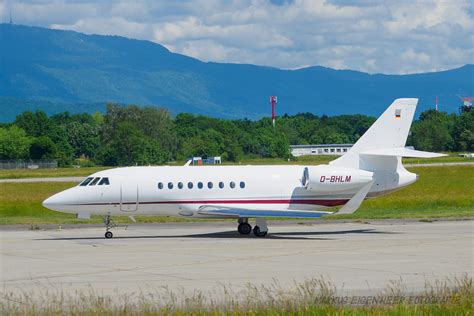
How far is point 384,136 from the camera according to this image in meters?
34.0

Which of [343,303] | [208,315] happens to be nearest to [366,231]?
[343,303]

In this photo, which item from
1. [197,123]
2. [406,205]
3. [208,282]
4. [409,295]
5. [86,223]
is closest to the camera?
[409,295]

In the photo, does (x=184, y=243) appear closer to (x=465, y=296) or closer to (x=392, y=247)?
(x=392, y=247)

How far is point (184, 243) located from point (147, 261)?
17.8ft

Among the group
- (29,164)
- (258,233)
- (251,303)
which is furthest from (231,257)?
(29,164)

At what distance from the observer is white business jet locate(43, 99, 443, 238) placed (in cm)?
3306

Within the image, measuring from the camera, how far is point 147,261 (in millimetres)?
24875

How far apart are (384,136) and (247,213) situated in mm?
5584

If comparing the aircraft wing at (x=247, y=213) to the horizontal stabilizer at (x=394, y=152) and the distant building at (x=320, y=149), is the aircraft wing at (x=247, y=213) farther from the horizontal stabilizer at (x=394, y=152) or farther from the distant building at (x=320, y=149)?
the distant building at (x=320, y=149)

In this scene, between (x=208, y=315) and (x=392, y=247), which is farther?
(x=392, y=247)

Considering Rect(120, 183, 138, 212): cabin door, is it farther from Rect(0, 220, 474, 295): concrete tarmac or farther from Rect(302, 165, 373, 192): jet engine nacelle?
Rect(302, 165, 373, 192): jet engine nacelle

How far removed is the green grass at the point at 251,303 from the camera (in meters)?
15.1

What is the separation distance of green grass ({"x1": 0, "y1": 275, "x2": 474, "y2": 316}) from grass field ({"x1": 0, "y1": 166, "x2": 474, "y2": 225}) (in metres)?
21.7

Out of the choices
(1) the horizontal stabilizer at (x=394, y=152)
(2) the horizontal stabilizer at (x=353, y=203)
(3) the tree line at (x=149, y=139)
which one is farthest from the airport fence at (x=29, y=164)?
(2) the horizontal stabilizer at (x=353, y=203)
